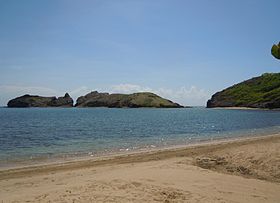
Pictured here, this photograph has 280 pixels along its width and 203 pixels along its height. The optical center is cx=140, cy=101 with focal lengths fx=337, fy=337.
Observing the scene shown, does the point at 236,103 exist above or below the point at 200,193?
above

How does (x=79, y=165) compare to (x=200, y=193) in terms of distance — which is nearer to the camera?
(x=200, y=193)

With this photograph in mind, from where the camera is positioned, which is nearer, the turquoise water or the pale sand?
the pale sand

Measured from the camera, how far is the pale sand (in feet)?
36.4

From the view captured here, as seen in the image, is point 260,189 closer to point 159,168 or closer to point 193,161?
point 159,168

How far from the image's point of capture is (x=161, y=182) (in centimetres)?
1331

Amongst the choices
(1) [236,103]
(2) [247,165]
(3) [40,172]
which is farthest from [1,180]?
(1) [236,103]

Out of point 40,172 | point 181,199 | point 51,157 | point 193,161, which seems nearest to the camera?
point 181,199

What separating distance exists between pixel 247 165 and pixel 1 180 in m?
12.3

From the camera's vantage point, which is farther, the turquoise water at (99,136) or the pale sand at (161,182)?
the turquoise water at (99,136)

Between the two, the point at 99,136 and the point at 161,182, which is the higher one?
the point at 99,136

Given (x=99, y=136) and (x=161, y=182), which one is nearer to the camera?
(x=161, y=182)

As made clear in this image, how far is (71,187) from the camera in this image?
39.9ft

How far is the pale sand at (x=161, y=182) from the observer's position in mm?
11102

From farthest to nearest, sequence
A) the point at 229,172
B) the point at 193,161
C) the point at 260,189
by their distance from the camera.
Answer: the point at 193,161 → the point at 229,172 → the point at 260,189
